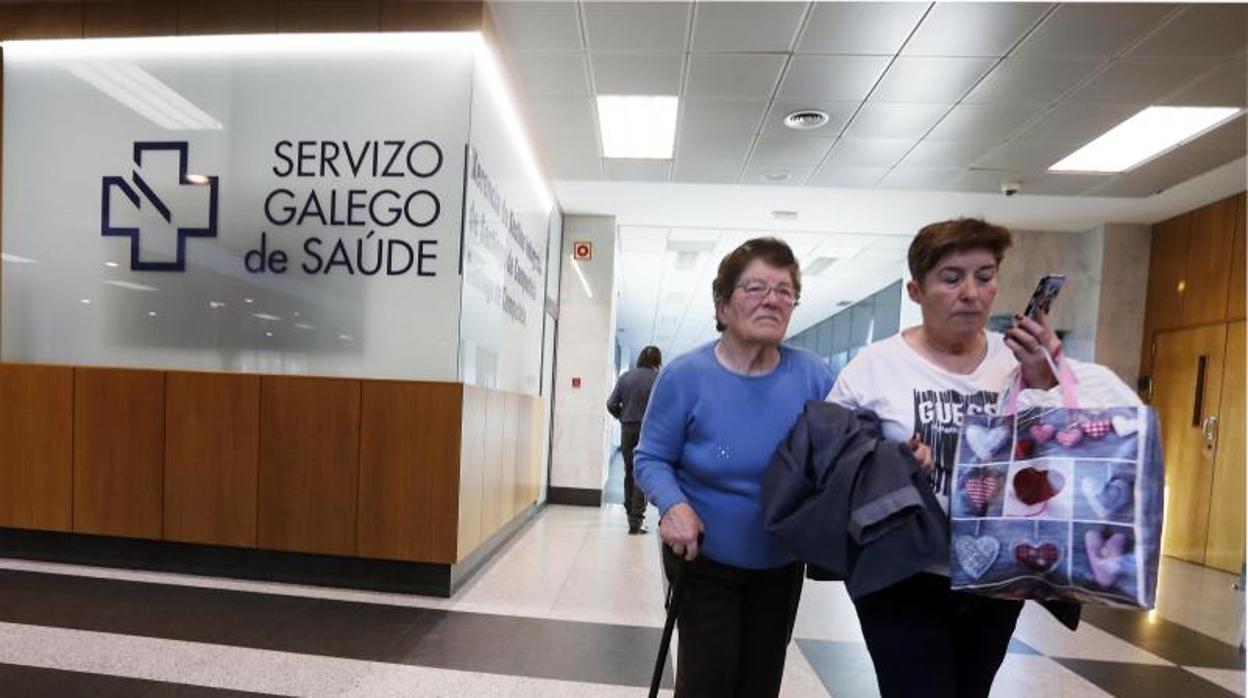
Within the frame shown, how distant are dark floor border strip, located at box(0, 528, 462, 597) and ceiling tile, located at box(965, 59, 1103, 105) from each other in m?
4.16

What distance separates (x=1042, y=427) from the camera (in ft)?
3.11

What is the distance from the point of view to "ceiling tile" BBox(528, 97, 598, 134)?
420 cm

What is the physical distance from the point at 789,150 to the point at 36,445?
17.1 feet

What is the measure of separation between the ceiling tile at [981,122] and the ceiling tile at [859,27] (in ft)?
3.36

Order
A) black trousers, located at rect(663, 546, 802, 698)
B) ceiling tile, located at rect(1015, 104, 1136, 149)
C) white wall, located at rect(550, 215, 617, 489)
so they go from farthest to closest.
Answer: white wall, located at rect(550, 215, 617, 489), ceiling tile, located at rect(1015, 104, 1136, 149), black trousers, located at rect(663, 546, 802, 698)

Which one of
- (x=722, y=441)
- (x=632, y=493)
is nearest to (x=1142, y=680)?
(x=722, y=441)

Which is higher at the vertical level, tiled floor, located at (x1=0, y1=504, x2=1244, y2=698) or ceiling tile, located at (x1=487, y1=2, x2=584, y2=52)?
ceiling tile, located at (x1=487, y1=2, x2=584, y2=52)

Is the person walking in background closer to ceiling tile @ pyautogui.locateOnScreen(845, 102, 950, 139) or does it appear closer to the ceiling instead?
the ceiling

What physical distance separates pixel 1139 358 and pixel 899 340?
7.21m

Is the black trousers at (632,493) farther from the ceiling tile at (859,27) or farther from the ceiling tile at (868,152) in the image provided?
the ceiling tile at (859,27)

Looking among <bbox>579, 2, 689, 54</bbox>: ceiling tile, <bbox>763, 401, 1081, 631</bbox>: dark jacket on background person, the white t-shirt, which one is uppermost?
<bbox>579, 2, 689, 54</bbox>: ceiling tile

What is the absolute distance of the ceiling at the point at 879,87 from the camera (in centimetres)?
320

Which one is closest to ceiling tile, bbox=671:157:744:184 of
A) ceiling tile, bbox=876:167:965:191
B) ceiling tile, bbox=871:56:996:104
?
ceiling tile, bbox=876:167:965:191

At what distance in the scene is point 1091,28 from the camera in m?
3.19
